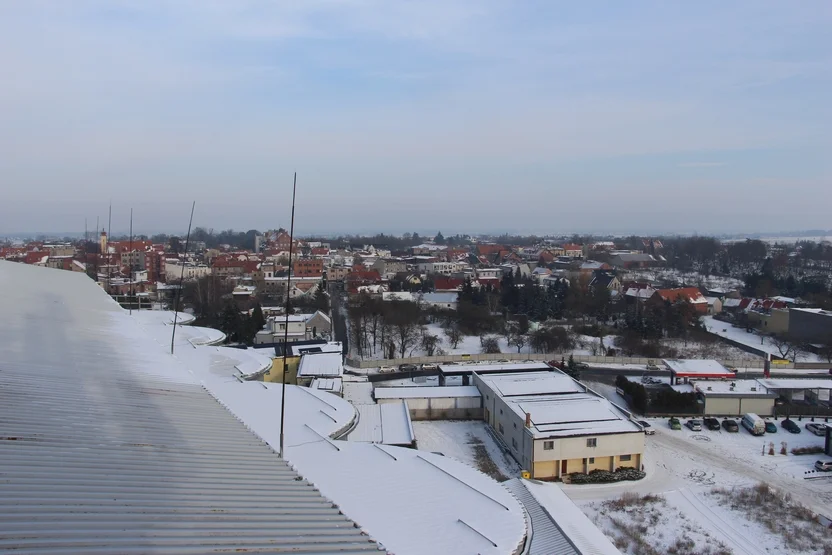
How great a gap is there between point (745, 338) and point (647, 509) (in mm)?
11084

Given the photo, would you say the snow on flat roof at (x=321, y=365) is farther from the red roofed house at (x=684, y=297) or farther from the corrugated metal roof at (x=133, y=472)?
the red roofed house at (x=684, y=297)

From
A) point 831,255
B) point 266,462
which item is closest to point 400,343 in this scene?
point 266,462

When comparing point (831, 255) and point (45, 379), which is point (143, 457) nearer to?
point (45, 379)

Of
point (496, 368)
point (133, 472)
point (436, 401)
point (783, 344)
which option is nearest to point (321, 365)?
point (436, 401)

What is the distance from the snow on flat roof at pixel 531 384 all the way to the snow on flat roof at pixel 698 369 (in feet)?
8.23

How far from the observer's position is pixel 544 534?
4.14m

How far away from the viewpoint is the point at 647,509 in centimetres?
544

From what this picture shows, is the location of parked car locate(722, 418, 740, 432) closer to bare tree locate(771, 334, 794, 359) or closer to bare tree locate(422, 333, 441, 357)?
bare tree locate(422, 333, 441, 357)

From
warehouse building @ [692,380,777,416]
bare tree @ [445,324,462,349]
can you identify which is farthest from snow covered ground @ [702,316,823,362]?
bare tree @ [445,324,462,349]

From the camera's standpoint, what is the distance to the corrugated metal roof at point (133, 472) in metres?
1.39

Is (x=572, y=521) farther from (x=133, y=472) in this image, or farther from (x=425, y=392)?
(x=425, y=392)

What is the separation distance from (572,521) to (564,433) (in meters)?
1.95

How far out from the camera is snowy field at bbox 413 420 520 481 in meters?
6.38

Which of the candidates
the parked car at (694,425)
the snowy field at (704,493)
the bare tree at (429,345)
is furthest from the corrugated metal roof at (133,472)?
the bare tree at (429,345)
